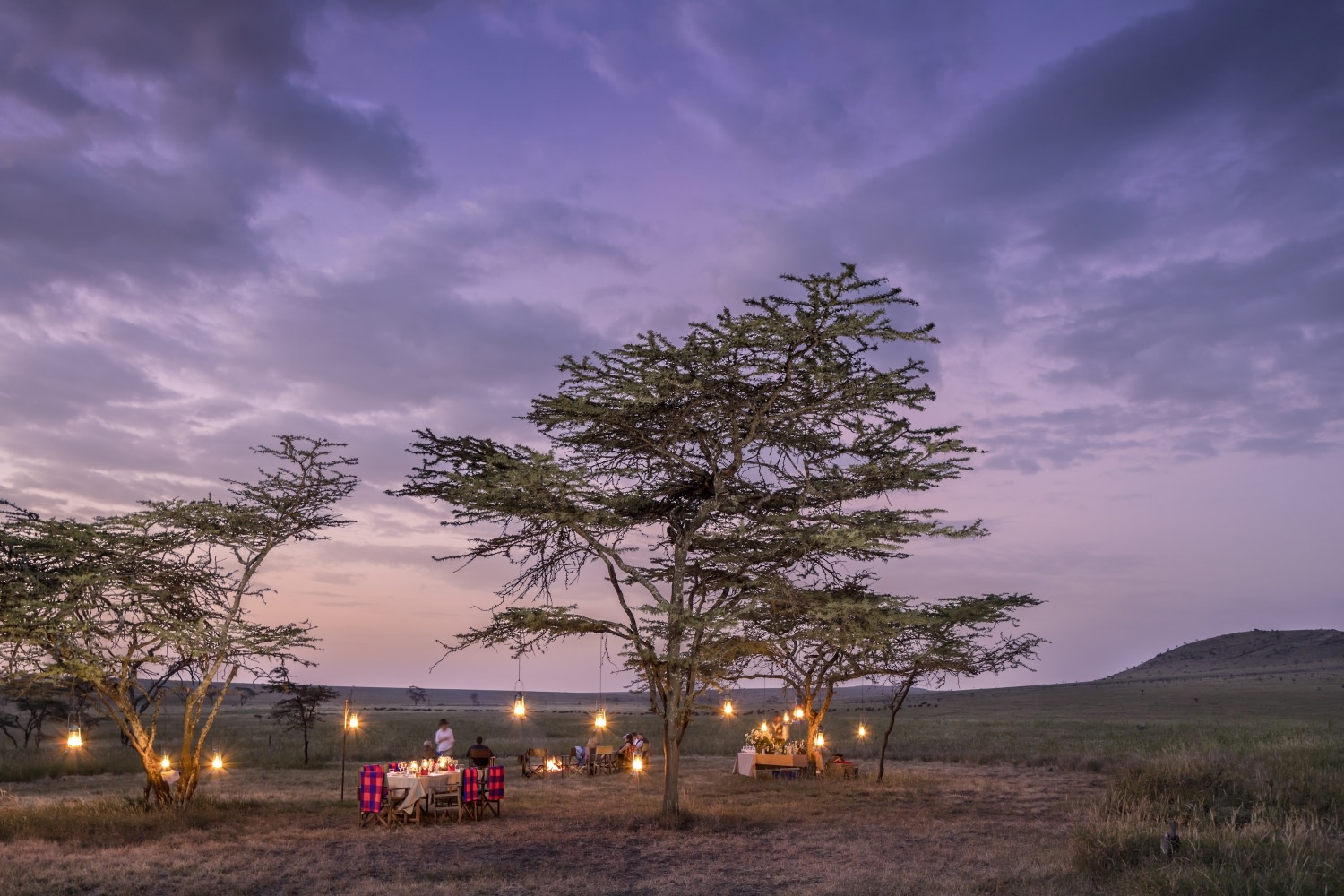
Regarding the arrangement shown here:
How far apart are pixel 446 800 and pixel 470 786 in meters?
0.59

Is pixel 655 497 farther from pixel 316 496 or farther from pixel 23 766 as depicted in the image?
pixel 23 766

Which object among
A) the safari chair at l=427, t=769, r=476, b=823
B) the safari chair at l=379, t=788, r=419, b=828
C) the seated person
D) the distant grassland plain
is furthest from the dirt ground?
the seated person

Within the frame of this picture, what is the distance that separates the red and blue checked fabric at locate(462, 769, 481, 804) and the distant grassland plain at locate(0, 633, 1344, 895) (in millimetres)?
638

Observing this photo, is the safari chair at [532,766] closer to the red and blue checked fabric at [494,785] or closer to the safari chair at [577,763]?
the safari chair at [577,763]

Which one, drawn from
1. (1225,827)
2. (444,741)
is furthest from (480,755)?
(1225,827)

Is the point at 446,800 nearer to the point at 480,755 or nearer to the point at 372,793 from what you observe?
the point at 372,793

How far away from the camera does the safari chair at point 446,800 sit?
18.7 metres

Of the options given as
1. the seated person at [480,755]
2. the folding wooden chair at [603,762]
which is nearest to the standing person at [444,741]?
the seated person at [480,755]

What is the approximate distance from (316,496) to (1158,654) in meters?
179

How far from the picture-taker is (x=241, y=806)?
20484 millimetres

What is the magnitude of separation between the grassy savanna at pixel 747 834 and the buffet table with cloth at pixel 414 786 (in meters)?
0.86

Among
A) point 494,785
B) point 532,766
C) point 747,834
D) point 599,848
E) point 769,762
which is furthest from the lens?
point 532,766

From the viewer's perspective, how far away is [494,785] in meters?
19.8

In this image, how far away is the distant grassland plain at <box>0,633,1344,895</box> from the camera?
1124cm
